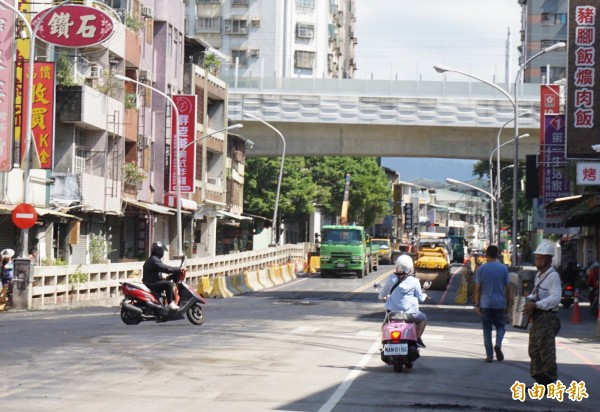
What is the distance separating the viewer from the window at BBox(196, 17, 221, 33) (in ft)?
353

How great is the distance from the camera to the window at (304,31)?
358 ft

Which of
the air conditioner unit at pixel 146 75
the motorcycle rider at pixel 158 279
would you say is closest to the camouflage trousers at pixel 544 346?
the motorcycle rider at pixel 158 279

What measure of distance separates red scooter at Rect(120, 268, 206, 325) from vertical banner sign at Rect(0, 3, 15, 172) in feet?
40.9

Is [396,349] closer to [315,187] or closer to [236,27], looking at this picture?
[315,187]

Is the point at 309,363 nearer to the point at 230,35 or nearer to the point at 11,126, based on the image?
the point at 11,126

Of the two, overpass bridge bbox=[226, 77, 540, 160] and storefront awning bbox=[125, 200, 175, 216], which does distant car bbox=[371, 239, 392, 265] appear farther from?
storefront awning bbox=[125, 200, 175, 216]

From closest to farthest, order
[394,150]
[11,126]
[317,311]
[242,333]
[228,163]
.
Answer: [242,333]
[317,311]
[11,126]
[394,150]
[228,163]

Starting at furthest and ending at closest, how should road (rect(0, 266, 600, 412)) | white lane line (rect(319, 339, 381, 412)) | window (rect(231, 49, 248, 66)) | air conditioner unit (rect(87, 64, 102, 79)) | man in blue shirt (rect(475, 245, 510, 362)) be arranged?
window (rect(231, 49, 248, 66)) → air conditioner unit (rect(87, 64, 102, 79)) → man in blue shirt (rect(475, 245, 510, 362)) → road (rect(0, 266, 600, 412)) → white lane line (rect(319, 339, 381, 412))

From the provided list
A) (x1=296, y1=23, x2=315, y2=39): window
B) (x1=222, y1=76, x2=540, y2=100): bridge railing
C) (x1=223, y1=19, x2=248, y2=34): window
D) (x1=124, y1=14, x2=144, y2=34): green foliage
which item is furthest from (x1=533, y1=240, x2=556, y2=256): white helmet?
(x1=296, y1=23, x2=315, y2=39): window

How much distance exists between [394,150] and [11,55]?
2623 centimetres

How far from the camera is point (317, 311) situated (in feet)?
113

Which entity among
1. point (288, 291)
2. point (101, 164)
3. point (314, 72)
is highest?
point (314, 72)

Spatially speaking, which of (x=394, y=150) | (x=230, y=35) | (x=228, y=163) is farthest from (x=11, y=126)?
(x=230, y=35)

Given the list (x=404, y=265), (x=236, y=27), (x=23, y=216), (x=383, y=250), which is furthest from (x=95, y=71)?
(x=236, y=27)
